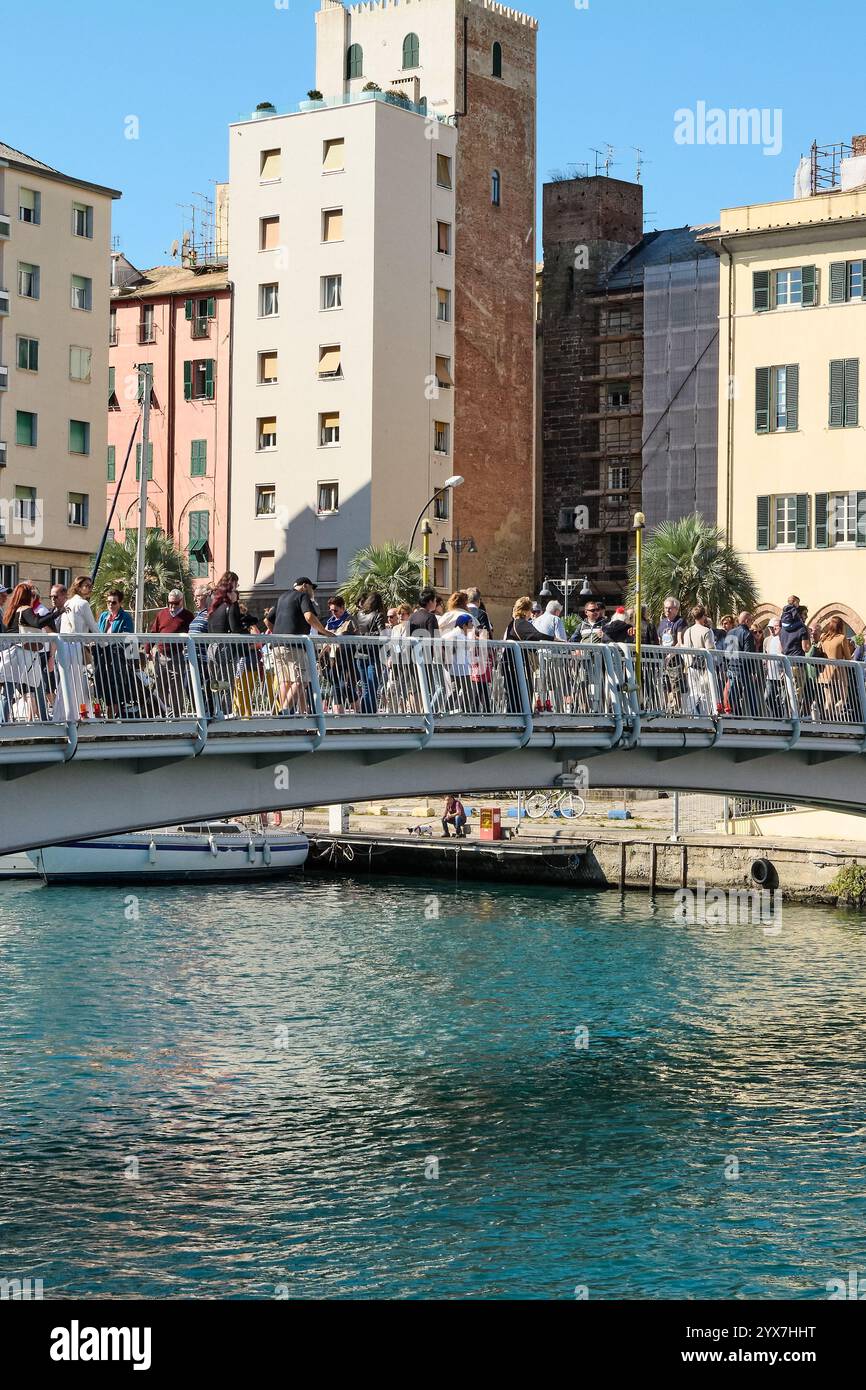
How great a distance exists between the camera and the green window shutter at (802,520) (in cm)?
5978

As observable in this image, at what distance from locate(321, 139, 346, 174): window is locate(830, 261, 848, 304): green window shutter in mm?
22789

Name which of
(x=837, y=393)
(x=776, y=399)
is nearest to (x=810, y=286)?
(x=837, y=393)

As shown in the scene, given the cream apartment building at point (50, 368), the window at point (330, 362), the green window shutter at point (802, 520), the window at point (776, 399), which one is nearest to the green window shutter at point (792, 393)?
the window at point (776, 399)

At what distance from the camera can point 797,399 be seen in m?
60.2

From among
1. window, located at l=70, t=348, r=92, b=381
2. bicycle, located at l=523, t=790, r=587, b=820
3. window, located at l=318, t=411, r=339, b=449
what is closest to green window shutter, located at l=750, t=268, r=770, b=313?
bicycle, located at l=523, t=790, r=587, b=820

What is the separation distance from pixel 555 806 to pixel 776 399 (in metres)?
15.8

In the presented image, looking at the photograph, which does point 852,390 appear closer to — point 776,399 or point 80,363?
point 776,399

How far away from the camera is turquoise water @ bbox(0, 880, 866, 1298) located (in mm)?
18922

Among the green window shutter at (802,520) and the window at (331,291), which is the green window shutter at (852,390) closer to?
the green window shutter at (802,520)

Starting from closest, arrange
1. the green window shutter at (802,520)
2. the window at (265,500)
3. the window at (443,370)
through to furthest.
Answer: the green window shutter at (802,520) → the window at (443,370) → the window at (265,500)

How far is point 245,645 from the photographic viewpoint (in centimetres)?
2067

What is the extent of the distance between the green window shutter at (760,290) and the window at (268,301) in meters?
22.9

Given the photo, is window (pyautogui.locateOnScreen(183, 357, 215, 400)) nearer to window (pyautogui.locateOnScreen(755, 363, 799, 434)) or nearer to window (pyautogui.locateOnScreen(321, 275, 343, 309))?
window (pyautogui.locateOnScreen(321, 275, 343, 309))

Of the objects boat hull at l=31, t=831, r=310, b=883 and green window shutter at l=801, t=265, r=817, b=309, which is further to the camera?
green window shutter at l=801, t=265, r=817, b=309
